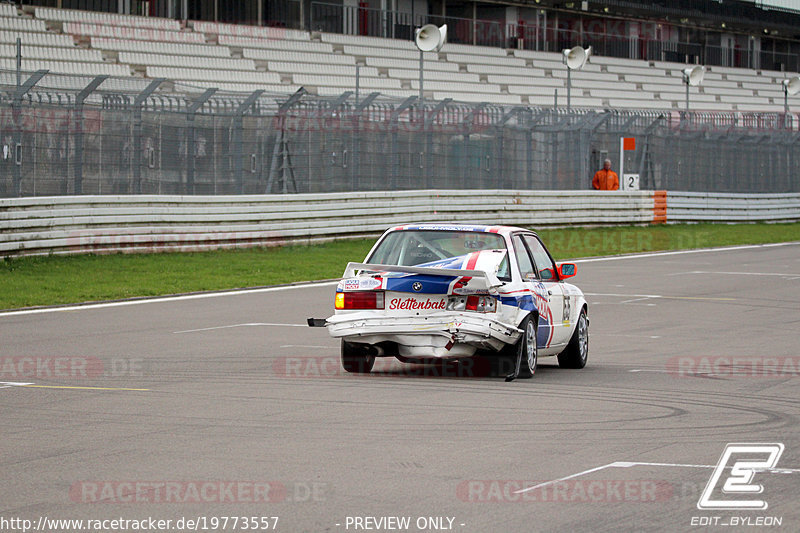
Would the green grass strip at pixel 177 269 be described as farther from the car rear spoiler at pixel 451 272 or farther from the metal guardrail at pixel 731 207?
the car rear spoiler at pixel 451 272

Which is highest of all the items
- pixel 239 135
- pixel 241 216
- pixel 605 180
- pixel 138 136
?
pixel 239 135

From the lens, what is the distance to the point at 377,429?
7.95 meters

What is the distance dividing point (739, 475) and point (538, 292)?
4358 millimetres

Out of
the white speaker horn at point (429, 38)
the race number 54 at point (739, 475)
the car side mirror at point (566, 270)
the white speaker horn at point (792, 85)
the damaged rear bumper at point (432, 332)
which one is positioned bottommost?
the race number 54 at point (739, 475)

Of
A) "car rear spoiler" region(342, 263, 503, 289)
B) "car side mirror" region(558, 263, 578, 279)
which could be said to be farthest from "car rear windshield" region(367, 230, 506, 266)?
"car side mirror" region(558, 263, 578, 279)

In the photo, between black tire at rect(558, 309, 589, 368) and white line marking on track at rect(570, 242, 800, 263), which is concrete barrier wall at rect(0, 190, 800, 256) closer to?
white line marking on track at rect(570, 242, 800, 263)

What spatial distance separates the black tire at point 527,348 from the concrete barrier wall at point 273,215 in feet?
40.6

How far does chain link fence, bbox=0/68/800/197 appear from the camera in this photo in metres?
22.1

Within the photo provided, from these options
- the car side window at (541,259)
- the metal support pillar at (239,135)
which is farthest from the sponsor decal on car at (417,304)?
the metal support pillar at (239,135)

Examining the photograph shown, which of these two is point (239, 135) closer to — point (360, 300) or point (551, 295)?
point (551, 295)

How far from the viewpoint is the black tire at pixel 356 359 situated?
1061cm

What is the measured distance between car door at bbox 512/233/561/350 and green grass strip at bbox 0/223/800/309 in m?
8.12

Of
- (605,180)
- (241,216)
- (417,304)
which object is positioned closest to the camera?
(417,304)

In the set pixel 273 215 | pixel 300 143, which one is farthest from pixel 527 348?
pixel 300 143
